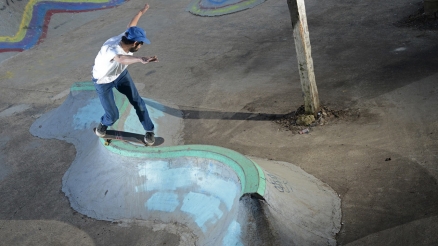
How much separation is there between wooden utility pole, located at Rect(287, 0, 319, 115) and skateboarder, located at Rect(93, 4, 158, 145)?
2.24m

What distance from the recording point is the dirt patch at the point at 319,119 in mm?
7297

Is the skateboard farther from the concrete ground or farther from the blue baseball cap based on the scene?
the blue baseball cap

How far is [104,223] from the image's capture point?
20.6 ft

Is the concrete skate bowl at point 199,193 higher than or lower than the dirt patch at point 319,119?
higher

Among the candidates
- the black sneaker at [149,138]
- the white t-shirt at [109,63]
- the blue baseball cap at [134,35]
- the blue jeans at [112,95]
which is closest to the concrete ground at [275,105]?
the black sneaker at [149,138]

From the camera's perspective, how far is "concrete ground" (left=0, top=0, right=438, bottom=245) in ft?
18.7

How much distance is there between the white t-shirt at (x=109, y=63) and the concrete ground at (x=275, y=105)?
1.86 metres

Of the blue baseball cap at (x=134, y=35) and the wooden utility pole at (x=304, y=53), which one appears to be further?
the wooden utility pole at (x=304, y=53)

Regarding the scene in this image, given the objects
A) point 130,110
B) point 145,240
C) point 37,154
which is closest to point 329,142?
point 145,240

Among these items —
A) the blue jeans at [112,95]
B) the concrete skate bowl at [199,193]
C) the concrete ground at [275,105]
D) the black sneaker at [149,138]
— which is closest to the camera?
the concrete skate bowl at [199,193]

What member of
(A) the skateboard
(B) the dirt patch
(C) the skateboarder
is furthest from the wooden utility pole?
(A) the skateboard

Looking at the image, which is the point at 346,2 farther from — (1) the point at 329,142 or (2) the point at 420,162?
(2) the point at 420,162

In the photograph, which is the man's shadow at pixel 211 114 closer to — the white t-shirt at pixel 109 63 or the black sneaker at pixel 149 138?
the black sneaker at pixel 149 138

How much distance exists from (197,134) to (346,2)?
21.6 feet
